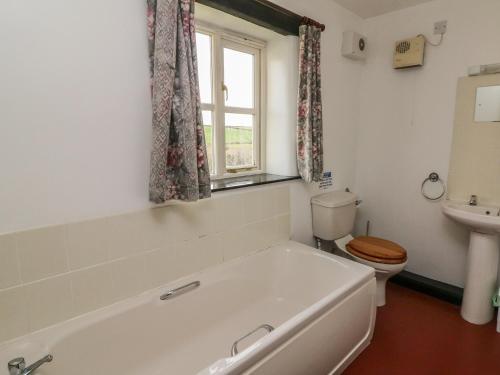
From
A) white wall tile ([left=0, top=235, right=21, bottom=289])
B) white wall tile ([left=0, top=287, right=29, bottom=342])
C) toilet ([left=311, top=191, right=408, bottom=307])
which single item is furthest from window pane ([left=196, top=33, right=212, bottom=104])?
white wall tile ([left=0, top=287, right=29, bottom=342])

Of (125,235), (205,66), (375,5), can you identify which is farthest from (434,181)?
(125,235)

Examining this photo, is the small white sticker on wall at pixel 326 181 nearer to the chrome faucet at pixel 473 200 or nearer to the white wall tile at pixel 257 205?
the white wall tile at pixel 257 205

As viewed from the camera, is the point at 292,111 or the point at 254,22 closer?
the point at 254,22

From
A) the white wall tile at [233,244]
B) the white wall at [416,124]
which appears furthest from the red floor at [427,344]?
the white wall tile at [233,244]

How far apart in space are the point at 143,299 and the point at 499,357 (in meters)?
2.12

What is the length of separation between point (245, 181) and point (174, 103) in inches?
32.1

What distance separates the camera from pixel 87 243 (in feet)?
4.34

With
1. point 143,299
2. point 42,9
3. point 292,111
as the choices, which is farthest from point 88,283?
point 292,111

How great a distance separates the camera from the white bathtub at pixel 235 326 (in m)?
1.20

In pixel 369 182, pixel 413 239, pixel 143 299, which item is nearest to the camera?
pixel 143 299

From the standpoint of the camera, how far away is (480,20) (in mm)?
2078

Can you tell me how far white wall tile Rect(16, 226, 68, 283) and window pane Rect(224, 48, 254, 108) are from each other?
141 centimetres

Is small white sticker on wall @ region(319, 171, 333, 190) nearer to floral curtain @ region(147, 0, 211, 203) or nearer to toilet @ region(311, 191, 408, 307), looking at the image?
toilet @ region(311, 191, 408, 307)

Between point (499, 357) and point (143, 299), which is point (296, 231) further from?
point (499, 357)
